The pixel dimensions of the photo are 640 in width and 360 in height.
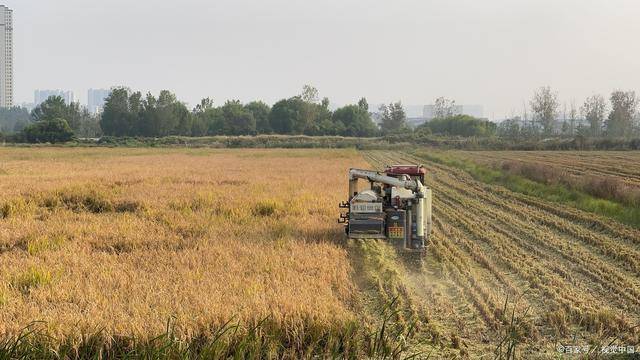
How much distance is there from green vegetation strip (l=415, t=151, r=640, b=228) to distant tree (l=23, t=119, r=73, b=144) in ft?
227

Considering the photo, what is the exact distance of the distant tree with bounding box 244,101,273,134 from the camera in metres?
110

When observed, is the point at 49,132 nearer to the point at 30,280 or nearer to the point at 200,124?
the point at 200,124

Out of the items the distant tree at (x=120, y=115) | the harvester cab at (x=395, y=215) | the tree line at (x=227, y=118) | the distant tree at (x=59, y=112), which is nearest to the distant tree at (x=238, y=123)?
the tree line at (x=227, y=118)

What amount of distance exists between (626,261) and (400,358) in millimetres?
6574

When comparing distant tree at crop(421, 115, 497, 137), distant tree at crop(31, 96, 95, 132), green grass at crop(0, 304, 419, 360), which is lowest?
green grass at crop(0, 304, 419, 360)

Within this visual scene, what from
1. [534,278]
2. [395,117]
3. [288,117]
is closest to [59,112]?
[288,117]

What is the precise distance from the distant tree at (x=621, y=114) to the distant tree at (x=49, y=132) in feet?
297

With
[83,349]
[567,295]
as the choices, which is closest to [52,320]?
[83,349]

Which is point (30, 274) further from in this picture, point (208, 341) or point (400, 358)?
point (400, 358)

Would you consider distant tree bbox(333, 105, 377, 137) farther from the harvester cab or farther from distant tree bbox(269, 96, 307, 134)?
the harvester cab

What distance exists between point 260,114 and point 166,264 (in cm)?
11035

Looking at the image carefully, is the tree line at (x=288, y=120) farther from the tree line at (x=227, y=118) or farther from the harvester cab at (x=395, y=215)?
the harvester cab at (x=395, y=215)

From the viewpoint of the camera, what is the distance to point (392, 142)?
3201 inches

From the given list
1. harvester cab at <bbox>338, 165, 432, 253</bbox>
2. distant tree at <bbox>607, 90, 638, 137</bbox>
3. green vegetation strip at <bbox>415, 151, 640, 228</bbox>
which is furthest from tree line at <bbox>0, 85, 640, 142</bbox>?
harvester cab at <bbox>338, 165, 432, 253</bbox>
